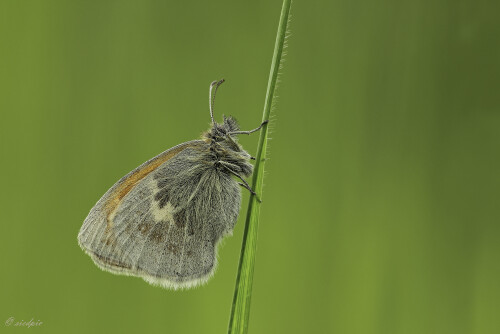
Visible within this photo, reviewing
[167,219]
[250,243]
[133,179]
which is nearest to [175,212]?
[167,219]

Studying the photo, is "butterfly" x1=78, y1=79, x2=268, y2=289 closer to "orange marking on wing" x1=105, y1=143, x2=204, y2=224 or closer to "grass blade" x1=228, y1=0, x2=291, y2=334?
"orange marking on wing" x1=105, y1=143, x2=204, y2=224

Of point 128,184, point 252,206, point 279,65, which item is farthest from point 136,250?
point 279,65

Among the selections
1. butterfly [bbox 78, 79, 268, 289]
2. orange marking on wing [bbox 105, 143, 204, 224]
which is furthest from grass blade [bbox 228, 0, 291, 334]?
orange marking on wing [bbox 105, 143, 204, 224]

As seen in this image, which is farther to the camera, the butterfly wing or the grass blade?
the butterfly wing

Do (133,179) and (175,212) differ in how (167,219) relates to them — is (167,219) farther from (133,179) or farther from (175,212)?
(133,179)

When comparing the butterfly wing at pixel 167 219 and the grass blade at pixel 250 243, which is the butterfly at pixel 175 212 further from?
the grass blade at pixel 250 243

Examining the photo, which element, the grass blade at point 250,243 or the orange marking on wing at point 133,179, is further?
the orange marking on wing at point 133,179

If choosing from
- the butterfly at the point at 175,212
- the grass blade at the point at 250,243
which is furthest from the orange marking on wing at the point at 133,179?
the grass blade at the point at 250,243

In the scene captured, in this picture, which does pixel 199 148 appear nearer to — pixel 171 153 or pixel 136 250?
pixel 171 153
